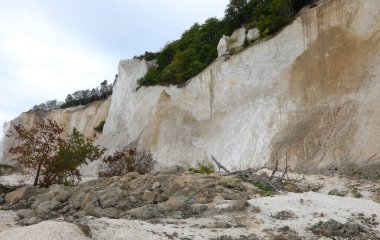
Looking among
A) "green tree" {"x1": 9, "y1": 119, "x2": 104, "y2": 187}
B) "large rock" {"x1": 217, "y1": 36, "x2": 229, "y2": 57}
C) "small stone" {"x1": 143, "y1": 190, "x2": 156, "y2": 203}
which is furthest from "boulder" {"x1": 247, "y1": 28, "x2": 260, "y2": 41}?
"small stone" {"x1": 143, "y1": 190, "x2": 156, "y2": 203}

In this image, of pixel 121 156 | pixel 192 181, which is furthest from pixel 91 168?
pixel 192 181

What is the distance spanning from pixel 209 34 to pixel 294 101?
10.8 m

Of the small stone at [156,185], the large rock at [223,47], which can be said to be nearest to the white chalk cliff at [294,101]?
the large rock at [223,47]

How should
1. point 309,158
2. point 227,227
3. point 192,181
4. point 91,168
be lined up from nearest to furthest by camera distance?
point 227,227 < point 192,181 < point 309,158 < point 91,168

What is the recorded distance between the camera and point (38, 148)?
1512cm

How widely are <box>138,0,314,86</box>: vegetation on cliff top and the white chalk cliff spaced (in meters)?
0.97

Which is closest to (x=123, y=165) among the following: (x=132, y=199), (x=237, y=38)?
(x=237, y=38)

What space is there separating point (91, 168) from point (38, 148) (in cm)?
1506

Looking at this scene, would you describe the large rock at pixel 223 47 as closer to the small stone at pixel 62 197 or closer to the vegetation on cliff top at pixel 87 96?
the small stone at pixel 62 197

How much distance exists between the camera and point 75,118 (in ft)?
158

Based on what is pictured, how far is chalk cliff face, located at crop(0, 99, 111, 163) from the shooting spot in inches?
1722

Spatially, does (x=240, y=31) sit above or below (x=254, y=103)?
above

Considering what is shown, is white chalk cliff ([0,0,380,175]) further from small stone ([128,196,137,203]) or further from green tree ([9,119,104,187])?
small stone ([128,196,137,203])

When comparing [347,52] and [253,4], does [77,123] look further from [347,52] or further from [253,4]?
[347,52]
